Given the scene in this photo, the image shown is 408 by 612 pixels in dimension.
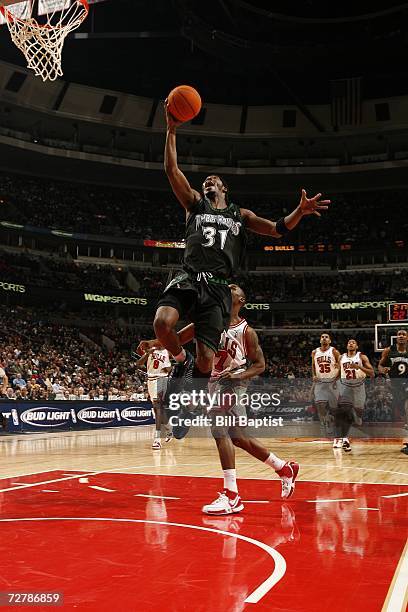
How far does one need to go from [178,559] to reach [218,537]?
69cm

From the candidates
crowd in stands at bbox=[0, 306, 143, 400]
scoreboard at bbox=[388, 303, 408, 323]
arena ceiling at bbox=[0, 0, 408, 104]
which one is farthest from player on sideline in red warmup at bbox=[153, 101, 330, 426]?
arena ceiling at bbox=[0, 0, 408, 104]

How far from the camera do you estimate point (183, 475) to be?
7848mm

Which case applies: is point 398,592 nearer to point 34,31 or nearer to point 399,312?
point 34,31

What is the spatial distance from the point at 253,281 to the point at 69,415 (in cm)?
2512

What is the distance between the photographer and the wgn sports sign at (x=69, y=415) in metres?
16.3

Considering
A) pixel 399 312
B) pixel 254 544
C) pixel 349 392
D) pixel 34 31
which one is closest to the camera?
pixel 254 544

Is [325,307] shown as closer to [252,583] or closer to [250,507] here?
[250,507]

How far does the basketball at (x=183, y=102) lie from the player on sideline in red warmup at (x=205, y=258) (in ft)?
0.21

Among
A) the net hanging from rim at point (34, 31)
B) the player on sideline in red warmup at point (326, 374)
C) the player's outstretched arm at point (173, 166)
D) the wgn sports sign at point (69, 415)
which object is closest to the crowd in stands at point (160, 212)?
the wgn sports sign at point (69, 415)

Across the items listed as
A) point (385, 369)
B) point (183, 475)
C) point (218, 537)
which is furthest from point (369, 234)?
point (218, 537)

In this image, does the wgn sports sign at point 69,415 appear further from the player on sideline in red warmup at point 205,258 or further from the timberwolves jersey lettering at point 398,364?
the player on sideline in red warmup at point 205,258

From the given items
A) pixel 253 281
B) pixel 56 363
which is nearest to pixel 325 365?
pixel 56 363

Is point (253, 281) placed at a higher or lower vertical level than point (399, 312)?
higher

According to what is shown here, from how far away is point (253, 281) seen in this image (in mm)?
41562
